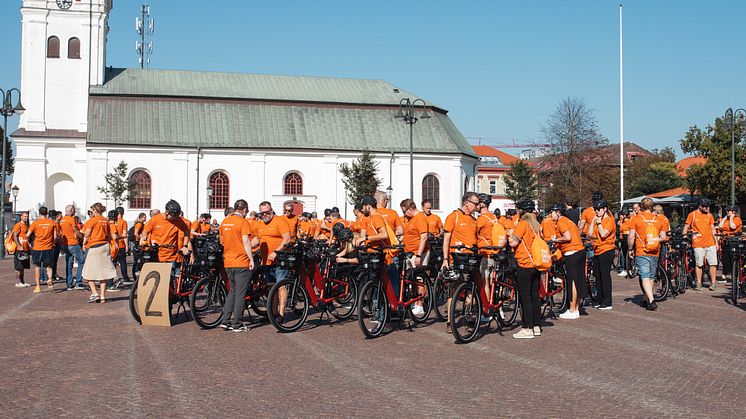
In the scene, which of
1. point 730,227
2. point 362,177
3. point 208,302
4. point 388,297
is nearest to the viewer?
point 388,297

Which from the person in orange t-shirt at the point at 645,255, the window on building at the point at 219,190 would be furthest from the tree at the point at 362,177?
the person in orange t-shirt at the point at 645,255

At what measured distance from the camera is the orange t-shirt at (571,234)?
502 inches

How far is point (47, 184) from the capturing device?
58750 millimetres

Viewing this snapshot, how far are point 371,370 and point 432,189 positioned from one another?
2141 inches

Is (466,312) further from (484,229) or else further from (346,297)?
(346,297)

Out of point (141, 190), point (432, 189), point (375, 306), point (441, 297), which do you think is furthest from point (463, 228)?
point (432, 189)

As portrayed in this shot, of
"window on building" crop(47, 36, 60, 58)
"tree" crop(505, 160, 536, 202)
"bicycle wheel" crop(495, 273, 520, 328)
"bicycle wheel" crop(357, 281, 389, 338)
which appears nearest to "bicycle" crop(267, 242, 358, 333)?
"bicycle wheel" crop(357, 281, 389, 338)

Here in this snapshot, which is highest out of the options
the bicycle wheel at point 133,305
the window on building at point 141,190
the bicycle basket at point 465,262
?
the window on building at point 141,190

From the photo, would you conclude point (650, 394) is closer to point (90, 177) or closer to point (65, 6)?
point (90, 177)

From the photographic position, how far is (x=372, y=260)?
1087cm

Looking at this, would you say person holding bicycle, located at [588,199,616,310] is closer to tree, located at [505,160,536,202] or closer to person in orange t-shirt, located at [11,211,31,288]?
person in orange t-shirt, located at [11,211,31,288]

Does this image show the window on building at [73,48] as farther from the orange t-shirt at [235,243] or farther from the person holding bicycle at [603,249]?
the person holding bicycle at [603,249]

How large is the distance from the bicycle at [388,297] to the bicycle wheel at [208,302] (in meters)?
2.41

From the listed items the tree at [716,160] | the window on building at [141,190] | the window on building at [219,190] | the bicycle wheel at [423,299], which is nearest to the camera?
the bicycle wheel at [423,299]
